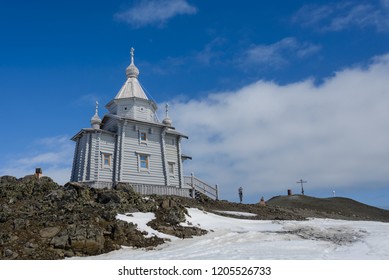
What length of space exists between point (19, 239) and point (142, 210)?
7.36 m

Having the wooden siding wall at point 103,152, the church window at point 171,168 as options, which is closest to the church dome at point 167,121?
the church window at point 171,168

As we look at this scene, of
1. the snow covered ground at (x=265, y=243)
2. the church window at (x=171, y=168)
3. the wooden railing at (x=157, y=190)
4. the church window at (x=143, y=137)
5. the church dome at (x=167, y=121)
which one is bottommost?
the snow covered ground at (x=265, y=243)

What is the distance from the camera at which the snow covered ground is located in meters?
13.1

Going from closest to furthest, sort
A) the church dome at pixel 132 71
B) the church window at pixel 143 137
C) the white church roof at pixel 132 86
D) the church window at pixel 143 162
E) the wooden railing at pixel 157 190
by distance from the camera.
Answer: the wooden railing at pixel 157 190, the church window at pixel 143 162, the church window at pixel 143 137, the white church roof at pixel 132 86, the church dome at pixel 132 71

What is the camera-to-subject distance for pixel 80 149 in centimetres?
3206

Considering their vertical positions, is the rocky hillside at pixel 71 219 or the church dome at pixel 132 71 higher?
the church dome at pixel 132 71

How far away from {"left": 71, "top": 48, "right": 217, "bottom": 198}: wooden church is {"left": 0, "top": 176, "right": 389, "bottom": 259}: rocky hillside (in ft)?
16.5

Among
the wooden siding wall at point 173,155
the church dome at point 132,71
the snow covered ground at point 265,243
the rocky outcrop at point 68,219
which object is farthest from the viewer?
the church dome at point 132,71

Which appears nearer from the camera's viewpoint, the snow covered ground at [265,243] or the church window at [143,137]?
the snow covered ground at [265,243]

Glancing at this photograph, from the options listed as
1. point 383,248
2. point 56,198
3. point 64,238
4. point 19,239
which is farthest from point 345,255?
point 56,198

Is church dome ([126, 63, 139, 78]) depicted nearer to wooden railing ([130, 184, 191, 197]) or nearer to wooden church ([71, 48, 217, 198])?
wooden church ([71, 48, 217, 198])

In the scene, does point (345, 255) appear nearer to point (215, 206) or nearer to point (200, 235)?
point (200, 235)

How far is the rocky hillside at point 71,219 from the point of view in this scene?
14.8m

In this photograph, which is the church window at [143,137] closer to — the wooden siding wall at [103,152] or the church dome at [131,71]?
the wooden siding wall at [103,152]
